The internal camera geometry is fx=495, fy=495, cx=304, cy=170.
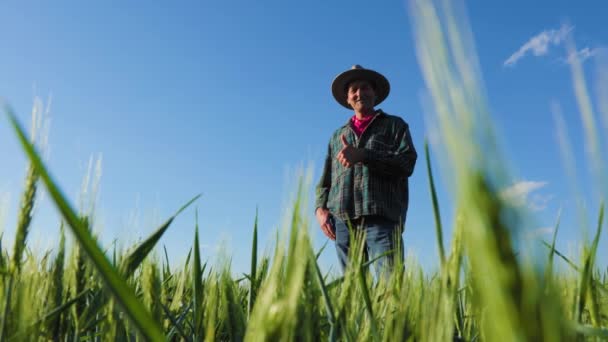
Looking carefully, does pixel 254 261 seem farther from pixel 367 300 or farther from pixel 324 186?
pixel 324 186

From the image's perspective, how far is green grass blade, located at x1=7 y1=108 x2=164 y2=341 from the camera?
0.39 metres

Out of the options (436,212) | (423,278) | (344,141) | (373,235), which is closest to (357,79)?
(344,141)

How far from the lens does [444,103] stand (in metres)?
0.38

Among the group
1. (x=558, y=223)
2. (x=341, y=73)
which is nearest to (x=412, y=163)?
(x=341, y=73)

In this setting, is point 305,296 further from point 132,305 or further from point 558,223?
point 558,223

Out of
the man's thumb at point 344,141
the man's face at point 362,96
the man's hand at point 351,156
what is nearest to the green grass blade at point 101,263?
the man's hand at point 351,156

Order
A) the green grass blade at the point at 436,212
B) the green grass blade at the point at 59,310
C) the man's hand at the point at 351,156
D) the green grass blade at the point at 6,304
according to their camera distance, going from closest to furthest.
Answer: the green grass blade at the point at 436,212 → the green grass blade at the point at 6,304 → the green grass blade at the point at 59,310 → the man's hand at the point at 351,156

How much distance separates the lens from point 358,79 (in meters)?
→ 4.96

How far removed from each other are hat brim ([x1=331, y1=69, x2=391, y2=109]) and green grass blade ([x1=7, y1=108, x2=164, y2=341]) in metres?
4.51

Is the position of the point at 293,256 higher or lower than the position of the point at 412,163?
lower

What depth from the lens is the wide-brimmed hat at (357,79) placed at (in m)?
4.79

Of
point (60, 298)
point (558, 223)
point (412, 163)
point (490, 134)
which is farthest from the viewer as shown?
point (412, 163)

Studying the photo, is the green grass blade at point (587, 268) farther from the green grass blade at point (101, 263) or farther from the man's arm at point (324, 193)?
the man's arm at point (324, 193)

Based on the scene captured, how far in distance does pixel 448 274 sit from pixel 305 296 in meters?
0.21
